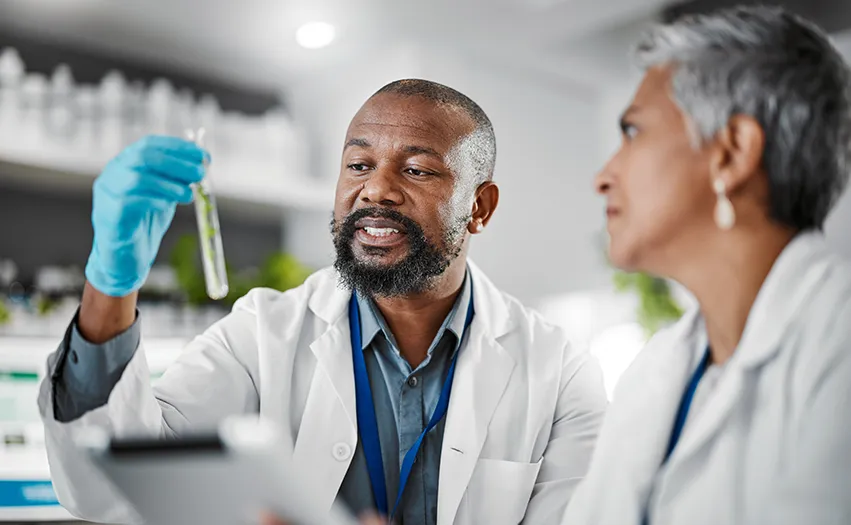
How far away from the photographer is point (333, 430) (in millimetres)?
1006

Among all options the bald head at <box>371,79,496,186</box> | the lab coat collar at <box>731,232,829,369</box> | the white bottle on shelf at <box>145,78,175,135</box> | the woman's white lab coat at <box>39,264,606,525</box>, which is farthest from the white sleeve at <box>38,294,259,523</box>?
the white bottle on shelf at <box>145,78,175,135</box>

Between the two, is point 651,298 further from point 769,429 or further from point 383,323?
point 769,429

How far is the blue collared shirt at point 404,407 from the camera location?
1.00 meters

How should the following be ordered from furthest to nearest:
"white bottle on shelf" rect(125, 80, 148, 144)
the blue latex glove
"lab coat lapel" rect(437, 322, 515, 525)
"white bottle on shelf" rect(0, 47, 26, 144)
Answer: "white bottle on shelf" rect(125, 80, 148, 144)
"white bottle on shelf" rect(0, 47, 26, 144)
"lab coat lapel" rect(437, 322, 515, 525)
the blue latex glove

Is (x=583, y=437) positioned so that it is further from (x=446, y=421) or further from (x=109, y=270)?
(x=109, y=270)

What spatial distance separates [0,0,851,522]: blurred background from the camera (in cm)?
159

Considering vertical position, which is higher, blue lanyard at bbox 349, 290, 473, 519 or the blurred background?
the blurred background

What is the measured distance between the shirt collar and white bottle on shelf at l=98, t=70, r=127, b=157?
57.8 inches

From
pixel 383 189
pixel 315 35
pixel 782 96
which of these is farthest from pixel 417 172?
pixel 315 35

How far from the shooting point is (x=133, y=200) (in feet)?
2.87

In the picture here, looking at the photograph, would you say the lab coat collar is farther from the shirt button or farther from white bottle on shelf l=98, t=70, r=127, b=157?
white bottle on shelf l=98, t=70, r=127, b=157

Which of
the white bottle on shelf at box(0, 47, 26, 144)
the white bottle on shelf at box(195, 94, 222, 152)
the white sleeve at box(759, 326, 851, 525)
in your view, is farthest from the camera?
the white bottle on shelf at box(195, 94, 222, 152)

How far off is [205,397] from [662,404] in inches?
24.6

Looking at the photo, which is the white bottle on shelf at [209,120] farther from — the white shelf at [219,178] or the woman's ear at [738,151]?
the woman's ear at [738,151]
